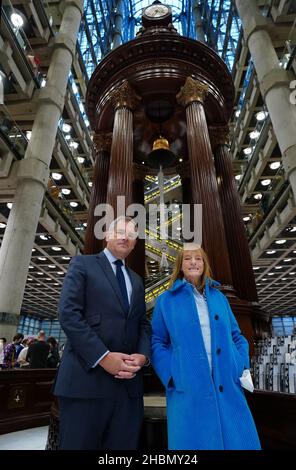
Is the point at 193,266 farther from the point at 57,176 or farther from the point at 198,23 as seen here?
the point at 198,23

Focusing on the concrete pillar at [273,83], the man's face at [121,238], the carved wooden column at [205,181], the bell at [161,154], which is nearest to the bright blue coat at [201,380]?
the man's face at [121,238]

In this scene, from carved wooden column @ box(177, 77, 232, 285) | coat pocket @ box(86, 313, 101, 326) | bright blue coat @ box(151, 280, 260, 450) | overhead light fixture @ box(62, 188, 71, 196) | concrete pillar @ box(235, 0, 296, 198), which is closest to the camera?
bright blue coat @ box(151, 280, 260, 450)

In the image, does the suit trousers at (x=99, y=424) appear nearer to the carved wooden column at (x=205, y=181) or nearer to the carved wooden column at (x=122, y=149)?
the carved wooden column at (x=205, y=181)

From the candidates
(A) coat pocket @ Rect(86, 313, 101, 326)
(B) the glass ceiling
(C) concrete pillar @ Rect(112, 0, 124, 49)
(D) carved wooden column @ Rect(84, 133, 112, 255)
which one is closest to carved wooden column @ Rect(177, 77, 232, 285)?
(D) carved wooden column @ Rect(84, 133, 112, 255)

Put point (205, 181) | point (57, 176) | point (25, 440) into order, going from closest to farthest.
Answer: point (25, 440), point (205, 181), point (57, 176)

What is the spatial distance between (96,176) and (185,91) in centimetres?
266

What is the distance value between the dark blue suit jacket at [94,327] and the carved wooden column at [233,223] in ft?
11.9

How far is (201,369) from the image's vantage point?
151cm

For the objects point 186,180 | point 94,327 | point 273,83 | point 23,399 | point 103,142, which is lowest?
point 23,399

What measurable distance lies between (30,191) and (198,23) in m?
30.6

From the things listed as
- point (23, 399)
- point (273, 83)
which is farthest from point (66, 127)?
point (23, 399)

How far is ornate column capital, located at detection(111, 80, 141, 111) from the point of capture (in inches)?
221

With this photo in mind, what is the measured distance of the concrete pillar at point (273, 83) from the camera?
35.4 ft

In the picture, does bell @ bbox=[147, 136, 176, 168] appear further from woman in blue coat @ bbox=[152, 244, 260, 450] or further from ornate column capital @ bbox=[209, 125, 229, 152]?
woman in blue coat @ bbox=[152, 244, 260, 450]
